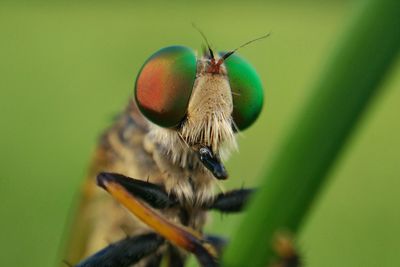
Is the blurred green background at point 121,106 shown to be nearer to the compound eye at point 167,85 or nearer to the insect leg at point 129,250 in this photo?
the insect leg at point 129,250

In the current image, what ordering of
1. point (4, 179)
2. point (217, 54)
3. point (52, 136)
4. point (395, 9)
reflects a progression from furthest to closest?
point (52, 136) → point (4, 179) → point (217, 54) → point (395, 9)

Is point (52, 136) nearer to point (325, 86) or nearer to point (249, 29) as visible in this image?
point (249, 29)

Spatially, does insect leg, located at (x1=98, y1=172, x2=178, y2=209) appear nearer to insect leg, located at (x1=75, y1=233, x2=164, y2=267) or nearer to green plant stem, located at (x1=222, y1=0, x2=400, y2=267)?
insect leg, located at (x1=75, y1=233, x2=164, y2=267)

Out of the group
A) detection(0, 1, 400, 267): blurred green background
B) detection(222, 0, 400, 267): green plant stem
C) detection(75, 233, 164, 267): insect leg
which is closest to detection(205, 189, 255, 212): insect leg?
detection(75, 233, 164, 267): insect leg

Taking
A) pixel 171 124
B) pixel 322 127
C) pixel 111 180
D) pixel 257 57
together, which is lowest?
pixel 257 57

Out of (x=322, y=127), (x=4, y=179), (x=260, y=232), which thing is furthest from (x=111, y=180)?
(x=4, y=179)

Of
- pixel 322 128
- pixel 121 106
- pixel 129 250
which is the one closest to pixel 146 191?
pixel 129 250

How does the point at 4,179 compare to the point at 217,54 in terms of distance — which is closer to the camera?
the point at 217,54
